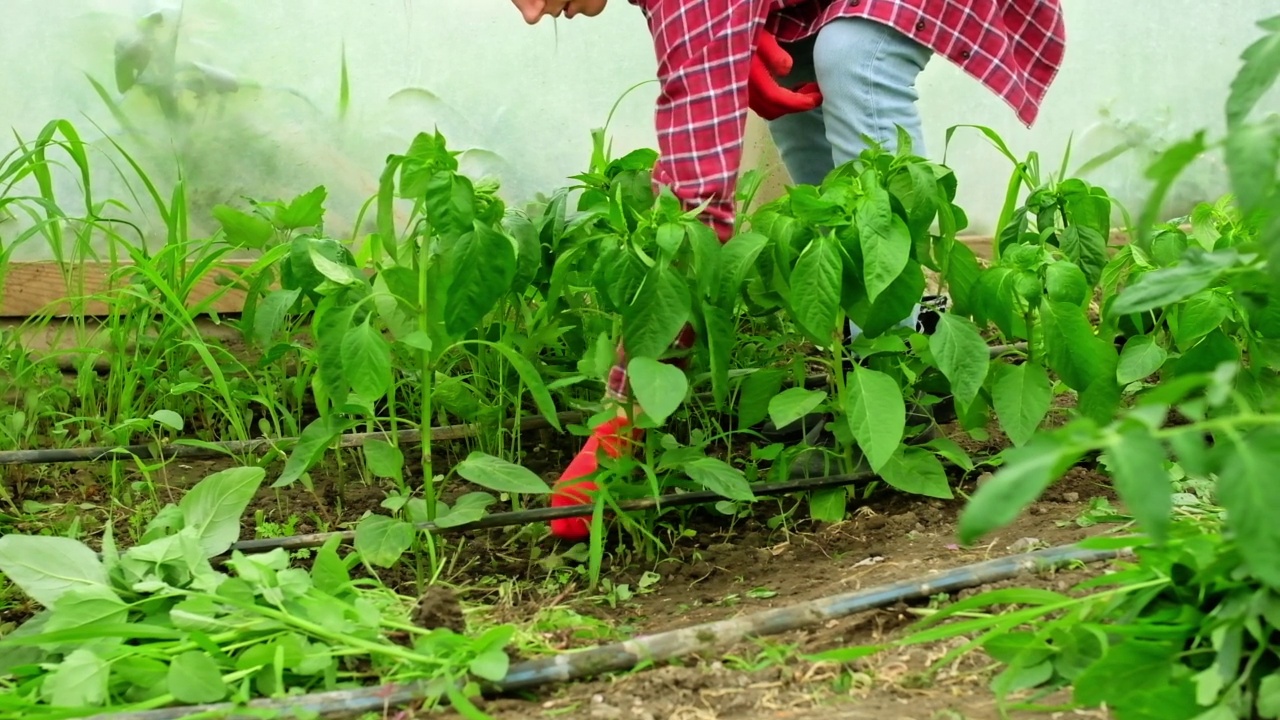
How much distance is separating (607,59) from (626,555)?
1.20 meters

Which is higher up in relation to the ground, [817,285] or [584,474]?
[817,285]

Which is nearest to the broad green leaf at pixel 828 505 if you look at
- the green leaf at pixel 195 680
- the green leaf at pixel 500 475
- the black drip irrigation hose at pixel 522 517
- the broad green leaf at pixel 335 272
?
the black drip irrigation hose at pixel 522 517

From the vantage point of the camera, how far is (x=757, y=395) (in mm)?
1330

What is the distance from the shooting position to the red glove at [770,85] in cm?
144

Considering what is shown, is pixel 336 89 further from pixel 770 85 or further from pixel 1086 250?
pixel 1086 250

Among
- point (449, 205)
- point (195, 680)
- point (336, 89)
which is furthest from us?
point (336, 89)

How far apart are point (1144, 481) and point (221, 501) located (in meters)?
0.89

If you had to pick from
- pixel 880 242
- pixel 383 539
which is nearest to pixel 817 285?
pixel 880 242

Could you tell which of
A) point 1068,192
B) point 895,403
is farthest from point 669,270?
point 1068,192

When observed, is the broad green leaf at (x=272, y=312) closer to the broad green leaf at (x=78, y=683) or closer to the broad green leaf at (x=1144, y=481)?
the broad green leaf at (x=78, y=683)

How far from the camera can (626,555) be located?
1.30 metres

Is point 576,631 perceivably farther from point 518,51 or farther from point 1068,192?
point 518,51

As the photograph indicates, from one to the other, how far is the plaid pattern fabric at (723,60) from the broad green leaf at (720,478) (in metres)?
0.33

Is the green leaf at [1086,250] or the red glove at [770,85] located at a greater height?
the red glove at [770,85]
